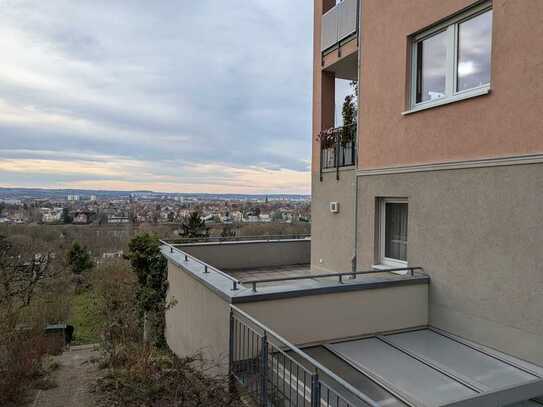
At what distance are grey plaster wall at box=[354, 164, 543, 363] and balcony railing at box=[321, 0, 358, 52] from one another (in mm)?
3589

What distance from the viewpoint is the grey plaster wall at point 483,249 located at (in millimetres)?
4188

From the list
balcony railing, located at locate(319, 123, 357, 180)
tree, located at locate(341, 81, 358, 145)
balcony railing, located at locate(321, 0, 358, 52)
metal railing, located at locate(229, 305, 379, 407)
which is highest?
balcony railing, located at locate(321, 0, 358, 52)

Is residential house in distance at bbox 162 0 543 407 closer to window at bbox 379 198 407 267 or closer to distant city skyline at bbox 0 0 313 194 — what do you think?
window at bbox 379 198 407 267

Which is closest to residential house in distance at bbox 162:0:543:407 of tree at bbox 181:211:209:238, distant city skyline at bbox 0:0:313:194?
distant city skyline at bbox 0:0:313:194

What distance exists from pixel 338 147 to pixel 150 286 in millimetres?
7295

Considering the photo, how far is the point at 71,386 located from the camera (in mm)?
9711

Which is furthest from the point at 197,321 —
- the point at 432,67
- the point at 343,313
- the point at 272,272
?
the point at 432,67

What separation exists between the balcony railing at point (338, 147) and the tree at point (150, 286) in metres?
5.80

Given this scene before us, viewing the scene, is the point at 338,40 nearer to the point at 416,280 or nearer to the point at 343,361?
the point at 416,280

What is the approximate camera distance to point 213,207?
34625 mm

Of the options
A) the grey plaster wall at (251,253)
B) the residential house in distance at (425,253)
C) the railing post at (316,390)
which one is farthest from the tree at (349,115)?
the railing post at (316,390)

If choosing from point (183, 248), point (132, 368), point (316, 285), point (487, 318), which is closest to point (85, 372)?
point (183, 248)

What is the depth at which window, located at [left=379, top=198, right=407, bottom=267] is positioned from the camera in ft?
20.6

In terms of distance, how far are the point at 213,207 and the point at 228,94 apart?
19.5m
